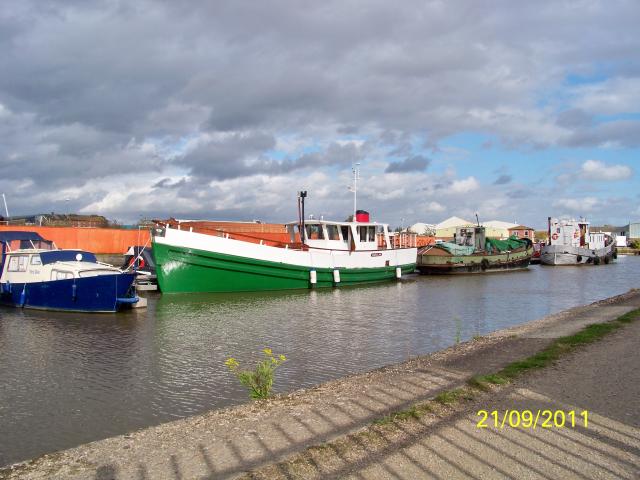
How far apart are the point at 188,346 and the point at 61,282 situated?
721 cm

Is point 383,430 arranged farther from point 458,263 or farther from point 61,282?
point 458,263

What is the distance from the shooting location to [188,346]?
12.5 m

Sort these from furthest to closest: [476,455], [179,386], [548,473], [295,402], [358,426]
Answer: [179,386] < [295,402] < [358,426] < [476,455] < [548,473]

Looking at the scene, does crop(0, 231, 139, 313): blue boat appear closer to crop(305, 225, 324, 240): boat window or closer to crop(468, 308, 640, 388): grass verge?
crop(305, 225, 324, 240): boat window

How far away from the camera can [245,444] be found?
16.1 ft

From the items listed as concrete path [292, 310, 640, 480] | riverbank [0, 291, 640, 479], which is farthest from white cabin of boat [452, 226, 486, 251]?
concrete path [292, 310, 640, 480]

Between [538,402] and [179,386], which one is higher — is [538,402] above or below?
above

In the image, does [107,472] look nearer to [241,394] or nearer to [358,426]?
[358,426]

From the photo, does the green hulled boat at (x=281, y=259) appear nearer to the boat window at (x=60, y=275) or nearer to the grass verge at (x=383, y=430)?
the boat window at (x=60, y=275)

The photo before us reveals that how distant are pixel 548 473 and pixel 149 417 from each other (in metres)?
5.39

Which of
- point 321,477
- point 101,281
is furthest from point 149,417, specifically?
point 101,281

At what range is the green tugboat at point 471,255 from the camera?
121 ft
